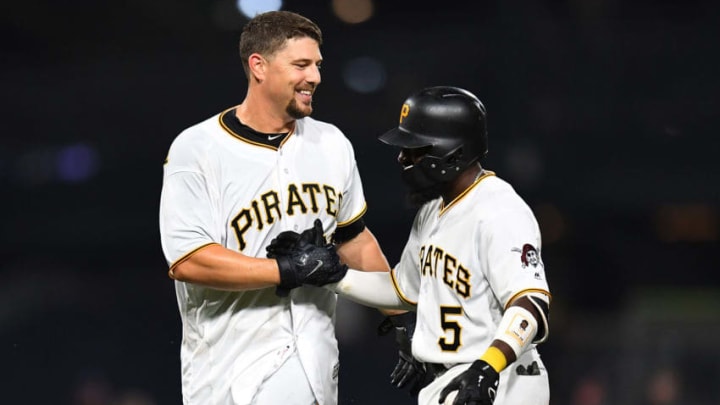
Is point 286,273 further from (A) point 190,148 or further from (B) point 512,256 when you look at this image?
(B) point 512,256

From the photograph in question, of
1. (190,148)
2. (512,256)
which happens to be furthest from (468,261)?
(190,148)

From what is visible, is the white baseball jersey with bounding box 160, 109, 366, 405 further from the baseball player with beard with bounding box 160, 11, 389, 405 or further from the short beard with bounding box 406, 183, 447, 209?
the short beard with bounding box 406, 183, 447, 209

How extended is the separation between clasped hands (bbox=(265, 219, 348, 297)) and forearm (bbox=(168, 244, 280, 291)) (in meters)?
0.03

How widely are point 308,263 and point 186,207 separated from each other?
367 mm

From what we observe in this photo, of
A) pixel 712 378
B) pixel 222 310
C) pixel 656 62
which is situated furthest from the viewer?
pixel 656 62

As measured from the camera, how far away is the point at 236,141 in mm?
3104

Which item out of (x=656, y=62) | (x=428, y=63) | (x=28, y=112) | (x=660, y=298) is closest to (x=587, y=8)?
(x=656, y=62)

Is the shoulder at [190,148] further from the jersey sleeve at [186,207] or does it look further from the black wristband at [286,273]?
the black wristband at [286,273]

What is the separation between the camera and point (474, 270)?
2.74 m

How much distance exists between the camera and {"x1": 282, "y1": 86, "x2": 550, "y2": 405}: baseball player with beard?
8.61ft

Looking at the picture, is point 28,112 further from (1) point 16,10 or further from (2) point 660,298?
(2) point 660,298

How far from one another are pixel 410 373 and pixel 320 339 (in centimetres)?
28

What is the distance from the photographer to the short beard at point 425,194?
9.48 ft

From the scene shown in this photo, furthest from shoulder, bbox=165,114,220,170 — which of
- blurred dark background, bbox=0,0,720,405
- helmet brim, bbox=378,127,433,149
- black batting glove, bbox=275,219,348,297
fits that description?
blurred dark background, bbox=0,0,720,405
